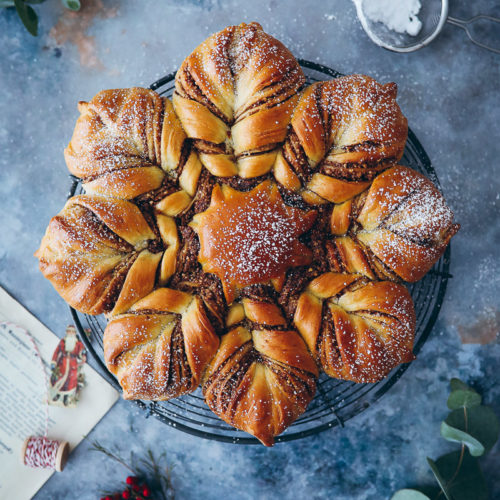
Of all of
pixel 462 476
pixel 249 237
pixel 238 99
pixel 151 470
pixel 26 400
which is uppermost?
pixel 238 99

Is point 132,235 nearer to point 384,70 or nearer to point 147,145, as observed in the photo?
point 147,145

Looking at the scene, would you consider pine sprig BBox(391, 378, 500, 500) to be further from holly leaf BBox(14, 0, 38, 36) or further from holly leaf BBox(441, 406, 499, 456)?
holly leaf BBox(14, 0, 38, 36)

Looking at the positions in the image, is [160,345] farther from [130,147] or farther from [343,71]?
[343,71]

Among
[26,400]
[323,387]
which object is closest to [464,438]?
[323,387]

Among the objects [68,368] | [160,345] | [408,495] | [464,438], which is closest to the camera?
[160,345]

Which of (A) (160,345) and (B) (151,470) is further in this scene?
(B) (151,470)

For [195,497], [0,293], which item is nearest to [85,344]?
[0,293]

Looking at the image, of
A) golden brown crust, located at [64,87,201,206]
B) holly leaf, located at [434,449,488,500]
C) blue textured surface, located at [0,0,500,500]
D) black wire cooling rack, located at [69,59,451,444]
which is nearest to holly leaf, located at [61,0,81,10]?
blue textured surface, located at [0,0,500,500]
